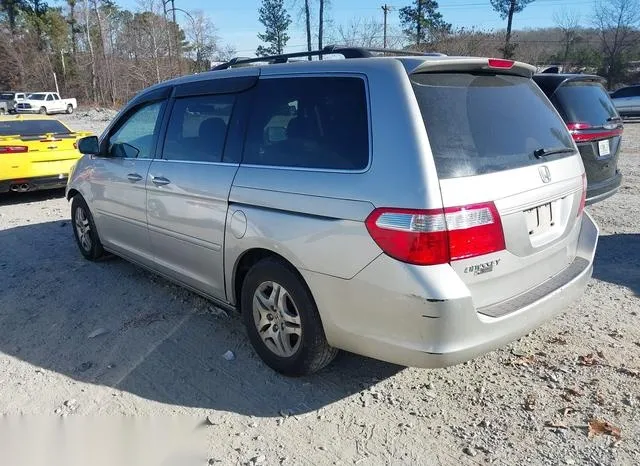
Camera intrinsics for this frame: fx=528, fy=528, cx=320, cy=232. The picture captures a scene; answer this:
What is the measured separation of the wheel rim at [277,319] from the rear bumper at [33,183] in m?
6.68

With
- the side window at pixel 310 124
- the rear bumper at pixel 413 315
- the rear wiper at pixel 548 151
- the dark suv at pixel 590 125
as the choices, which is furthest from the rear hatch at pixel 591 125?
the side window at pixel 310 124

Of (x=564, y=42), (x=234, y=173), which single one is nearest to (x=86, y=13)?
(x=564, y=42)

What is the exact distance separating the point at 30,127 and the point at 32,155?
1123 mm

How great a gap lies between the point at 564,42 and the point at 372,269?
5893cm

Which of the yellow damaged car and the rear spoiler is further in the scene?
the yellow damaged car

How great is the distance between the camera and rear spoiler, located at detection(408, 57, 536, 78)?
107 inches

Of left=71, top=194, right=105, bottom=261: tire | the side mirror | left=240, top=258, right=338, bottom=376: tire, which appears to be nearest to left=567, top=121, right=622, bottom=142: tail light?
left=240, top=258, right=338, bottom=376: tire

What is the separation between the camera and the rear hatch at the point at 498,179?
2529mm

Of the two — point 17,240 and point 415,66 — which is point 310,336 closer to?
point 415,66

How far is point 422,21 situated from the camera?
48312 mm

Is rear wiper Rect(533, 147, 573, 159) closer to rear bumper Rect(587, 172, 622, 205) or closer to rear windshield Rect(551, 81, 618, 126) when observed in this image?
rear bumper Rect(587, 172, 622, 205)

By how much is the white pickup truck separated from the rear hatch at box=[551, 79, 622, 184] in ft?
158

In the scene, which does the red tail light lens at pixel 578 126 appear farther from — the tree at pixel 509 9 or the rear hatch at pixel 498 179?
the tree at pixel 509 9

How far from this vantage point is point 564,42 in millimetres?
52781
